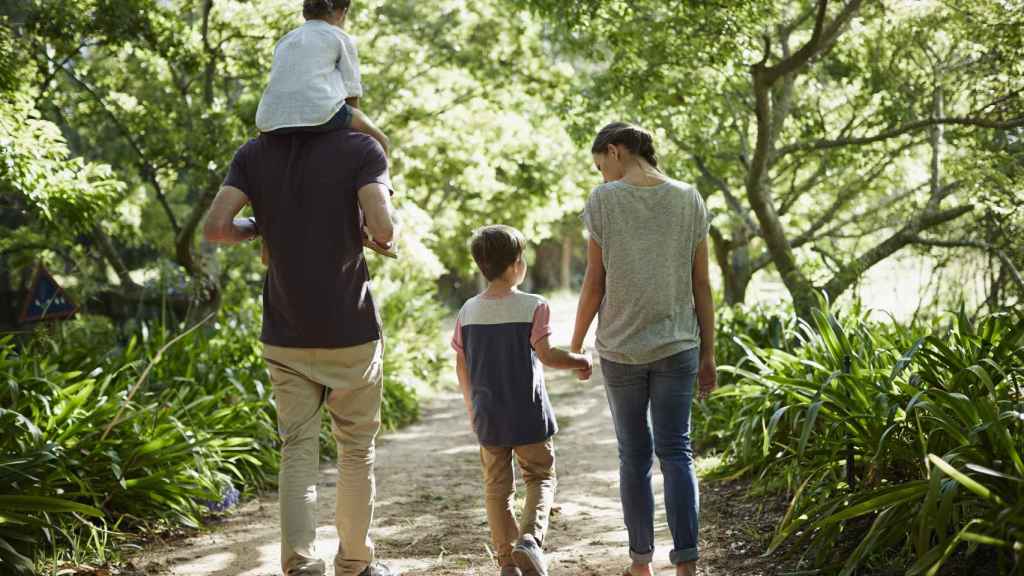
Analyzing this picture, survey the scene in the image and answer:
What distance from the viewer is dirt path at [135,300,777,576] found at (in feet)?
12.9

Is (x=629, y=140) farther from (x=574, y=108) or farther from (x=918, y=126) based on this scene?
(x=574, y=108)

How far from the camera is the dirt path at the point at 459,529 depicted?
3.93 meters

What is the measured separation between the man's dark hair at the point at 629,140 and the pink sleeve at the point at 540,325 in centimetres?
57

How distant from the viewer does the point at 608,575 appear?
369 cm

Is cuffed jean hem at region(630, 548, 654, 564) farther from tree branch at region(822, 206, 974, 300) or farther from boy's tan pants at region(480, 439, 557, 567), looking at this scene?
tree branch at region(822, 206, 974, 300)

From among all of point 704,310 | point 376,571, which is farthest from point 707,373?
point 376,571

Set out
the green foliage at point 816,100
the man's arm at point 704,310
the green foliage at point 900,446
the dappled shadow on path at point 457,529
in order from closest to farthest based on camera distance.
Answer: the green foliage at point 900,446 < the man's arm at point 704,310 < the dappled shadow on path at point 457,529 < the green foliage at point 816,100

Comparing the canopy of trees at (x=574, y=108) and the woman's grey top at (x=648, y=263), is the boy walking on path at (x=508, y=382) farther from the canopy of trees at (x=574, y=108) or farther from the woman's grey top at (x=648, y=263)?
the canopy of trees at (x=574, y=108)

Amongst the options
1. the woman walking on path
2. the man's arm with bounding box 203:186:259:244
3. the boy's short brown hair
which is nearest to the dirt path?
the woman walking on path

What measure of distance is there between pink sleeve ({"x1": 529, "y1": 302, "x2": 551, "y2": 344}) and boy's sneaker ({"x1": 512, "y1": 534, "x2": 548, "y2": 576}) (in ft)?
2.21

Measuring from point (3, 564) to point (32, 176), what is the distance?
231 cm

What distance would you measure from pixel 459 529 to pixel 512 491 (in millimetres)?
1298

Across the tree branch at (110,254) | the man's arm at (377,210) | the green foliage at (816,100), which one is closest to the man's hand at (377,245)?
the man's arm at (377,210)

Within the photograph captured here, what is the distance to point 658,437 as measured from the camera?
322cm
